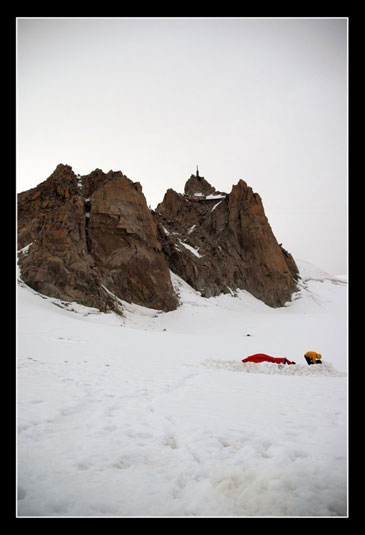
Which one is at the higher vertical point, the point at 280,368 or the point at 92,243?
the point at 92,243

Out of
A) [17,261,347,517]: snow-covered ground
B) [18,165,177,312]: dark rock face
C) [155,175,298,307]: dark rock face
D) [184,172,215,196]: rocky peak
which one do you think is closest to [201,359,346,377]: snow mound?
[17,261,347,517]: snow-covered ground

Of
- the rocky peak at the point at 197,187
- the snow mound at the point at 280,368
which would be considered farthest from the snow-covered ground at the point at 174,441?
the rocky peak at the point at 197,187

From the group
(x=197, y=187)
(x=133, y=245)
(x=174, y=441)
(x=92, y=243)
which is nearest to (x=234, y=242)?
(x=197, y=187)

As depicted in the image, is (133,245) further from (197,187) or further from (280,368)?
(197,187)

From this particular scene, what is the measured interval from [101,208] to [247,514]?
31852 millimetres

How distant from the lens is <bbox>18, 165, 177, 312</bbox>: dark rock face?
2200 centimetres

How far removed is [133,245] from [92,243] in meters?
4.39

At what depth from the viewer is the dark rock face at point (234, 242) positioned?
46.3 metres

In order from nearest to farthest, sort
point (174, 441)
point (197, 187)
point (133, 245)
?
point (174, 441) → point (133, 245) → point (197, 187)

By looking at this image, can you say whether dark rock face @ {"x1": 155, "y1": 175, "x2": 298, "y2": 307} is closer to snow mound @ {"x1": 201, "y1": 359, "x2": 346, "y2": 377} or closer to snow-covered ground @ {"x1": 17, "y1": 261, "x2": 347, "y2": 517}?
snow mound @ {"x1": 201, "y1": 359, "x2": 346, "y2": 377}

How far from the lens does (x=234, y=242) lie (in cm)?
5191
